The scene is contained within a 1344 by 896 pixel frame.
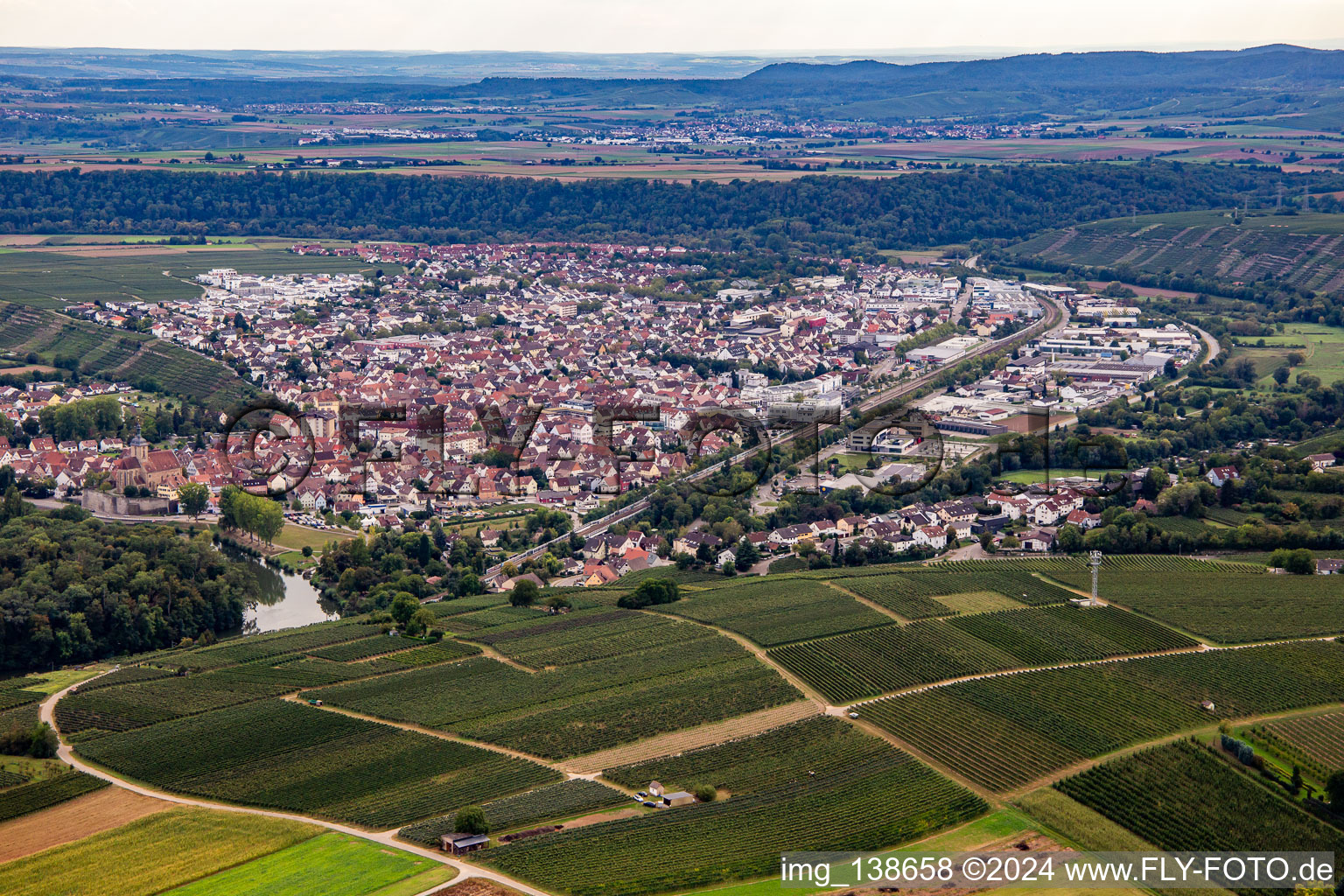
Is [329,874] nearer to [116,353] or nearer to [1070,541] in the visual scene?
[1070,541]

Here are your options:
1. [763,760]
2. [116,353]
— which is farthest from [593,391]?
[763,760]

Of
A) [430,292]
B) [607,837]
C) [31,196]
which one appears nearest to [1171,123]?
[430,292]

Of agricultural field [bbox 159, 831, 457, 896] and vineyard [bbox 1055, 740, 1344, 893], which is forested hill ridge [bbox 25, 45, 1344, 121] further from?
agricultural field [bbox 159, 831, 457, 896]

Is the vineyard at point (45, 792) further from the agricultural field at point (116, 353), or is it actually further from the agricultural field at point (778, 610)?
the agricultural field at point (116, 353)

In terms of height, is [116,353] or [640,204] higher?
[640,204]

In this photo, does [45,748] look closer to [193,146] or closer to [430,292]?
[430,292]

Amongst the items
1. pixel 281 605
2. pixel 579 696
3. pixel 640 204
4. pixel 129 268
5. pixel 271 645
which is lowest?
pixel 281 605
